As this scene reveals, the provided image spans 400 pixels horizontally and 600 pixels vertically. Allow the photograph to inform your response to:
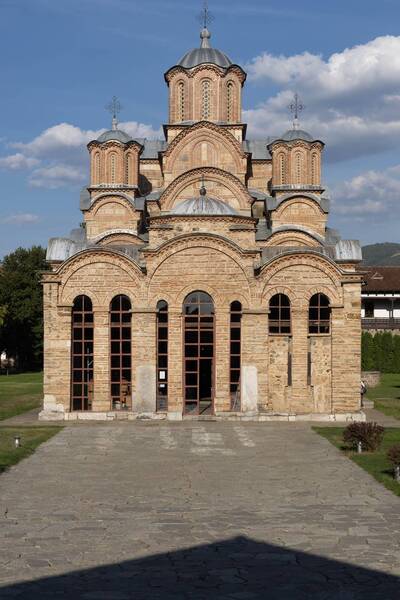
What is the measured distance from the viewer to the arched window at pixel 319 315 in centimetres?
2548

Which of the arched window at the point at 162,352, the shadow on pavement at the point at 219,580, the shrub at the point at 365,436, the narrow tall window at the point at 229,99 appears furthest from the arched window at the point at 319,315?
the shadow on pavement at the point at 219,580

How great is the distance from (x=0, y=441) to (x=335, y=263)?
12.0 metres

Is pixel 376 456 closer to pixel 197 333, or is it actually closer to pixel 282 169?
pixel 197 333

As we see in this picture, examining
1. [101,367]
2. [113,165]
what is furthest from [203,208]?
[113,165]

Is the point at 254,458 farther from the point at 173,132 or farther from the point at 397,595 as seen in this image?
the point at 173,132

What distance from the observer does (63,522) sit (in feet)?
36.0

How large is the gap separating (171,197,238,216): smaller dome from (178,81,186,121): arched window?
732 centimetres

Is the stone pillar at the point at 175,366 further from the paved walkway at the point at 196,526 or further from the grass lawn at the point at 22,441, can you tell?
the paved walkway at the point at 196,526

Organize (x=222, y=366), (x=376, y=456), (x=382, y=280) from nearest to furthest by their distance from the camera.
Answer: (x=376, y=456)
(x=222, y=366)
(x=382, y=280)

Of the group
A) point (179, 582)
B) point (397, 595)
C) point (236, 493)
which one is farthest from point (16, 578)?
point (236, 493)

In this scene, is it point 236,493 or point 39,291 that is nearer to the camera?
point 236,493

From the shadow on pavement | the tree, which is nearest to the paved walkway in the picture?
the shadow on pavement

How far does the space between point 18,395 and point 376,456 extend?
21.0 metres

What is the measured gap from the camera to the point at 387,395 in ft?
117
